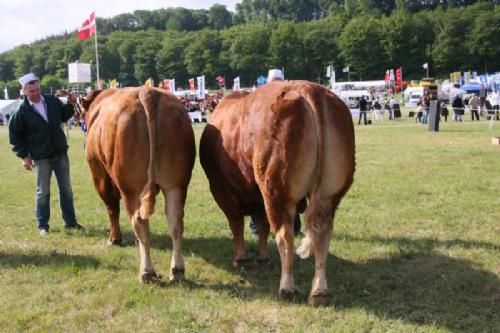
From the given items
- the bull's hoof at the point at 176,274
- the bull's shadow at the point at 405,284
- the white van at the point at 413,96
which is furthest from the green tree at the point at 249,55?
the bull's hoof at the point at 176,274

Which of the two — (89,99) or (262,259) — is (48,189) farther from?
(262,259)

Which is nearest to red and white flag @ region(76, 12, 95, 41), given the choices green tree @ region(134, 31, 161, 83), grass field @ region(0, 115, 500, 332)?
grass field @ region(0, 115, 500, 332)

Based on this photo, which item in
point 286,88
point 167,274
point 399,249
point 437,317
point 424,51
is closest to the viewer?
point 437,317

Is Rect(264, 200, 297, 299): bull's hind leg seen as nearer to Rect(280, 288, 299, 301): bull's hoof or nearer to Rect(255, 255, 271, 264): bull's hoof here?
Rect(280, 288, 299, 301): bull's hoof

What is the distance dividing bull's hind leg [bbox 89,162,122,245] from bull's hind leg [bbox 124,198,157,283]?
1576mm

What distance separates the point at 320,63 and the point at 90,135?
408 feet

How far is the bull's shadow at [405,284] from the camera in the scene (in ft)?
15.1

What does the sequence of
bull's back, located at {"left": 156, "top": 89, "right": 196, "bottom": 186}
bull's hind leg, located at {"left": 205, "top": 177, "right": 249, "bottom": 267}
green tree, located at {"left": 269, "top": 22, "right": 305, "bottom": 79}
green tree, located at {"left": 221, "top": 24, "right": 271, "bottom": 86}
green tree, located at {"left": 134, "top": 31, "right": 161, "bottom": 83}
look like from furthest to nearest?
green tree, located at {"left": 134, "top": 31, "right": 161, "bottom": 83}
green tree, located at {"left": 221, "top": 24, "right": 271, "bottom": 86}
green tree, located at {"left": 269, "top": 22, "right": 305, "bottom": 79}
bull's hind leg, located at {"left": 205, "top": 177, "right": 249, "bottom": 267}
bull's back, located at {"left": 156, "top": 89, "right": 196, "bottom": 186}

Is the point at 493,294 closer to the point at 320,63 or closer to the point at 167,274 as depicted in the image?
the point at 167,274

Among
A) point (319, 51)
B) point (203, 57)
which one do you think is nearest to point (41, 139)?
point (319, 51)

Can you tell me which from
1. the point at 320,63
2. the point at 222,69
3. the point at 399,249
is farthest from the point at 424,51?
the point at 399,249

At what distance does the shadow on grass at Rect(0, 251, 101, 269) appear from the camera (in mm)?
6320

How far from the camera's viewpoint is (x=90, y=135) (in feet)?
21.7

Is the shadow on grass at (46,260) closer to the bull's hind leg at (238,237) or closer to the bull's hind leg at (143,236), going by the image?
the bull's hind leg at (143,236)
